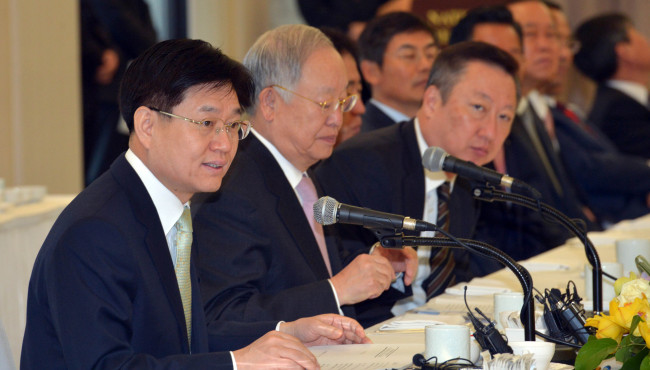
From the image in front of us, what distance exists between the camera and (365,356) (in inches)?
71.5

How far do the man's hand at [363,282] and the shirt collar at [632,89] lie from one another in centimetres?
478

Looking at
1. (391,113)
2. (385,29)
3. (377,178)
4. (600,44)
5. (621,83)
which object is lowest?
(377,178)

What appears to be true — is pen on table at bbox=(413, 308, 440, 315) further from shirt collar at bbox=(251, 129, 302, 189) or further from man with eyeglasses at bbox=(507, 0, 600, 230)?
man with eyeglasses at bbox=(507, 0, 600, 230)

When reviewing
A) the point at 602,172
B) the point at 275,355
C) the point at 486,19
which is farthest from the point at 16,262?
the point at 602,172

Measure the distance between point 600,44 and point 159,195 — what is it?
5435 mm

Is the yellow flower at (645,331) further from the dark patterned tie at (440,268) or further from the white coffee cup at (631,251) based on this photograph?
the dark patterned tie at (440,268)

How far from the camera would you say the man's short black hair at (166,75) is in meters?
1.79

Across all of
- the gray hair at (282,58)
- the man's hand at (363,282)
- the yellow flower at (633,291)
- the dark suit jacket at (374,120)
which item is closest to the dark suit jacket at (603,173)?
the dark suit jacket at (374,120)

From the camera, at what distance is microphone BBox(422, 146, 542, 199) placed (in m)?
2.08

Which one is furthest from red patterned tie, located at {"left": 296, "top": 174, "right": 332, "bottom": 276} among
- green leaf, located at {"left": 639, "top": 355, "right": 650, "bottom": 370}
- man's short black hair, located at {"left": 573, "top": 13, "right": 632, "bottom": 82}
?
man's short black hair, located at {"left": 573, "top": 13, "right": 632, "bottom": 82}

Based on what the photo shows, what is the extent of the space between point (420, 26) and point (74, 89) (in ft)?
6.76

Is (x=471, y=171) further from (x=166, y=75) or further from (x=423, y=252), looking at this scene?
(x=423, y=252)

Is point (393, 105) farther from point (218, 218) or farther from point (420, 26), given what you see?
point (218, 218)

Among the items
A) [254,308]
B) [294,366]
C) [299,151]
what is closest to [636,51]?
[299,151]
